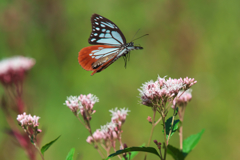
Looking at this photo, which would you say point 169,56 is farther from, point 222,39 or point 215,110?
point 215,110

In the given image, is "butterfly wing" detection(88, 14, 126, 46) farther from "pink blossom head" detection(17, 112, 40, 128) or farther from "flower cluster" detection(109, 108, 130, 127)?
"pink blossom head" detection(17, 112, 40, 128)

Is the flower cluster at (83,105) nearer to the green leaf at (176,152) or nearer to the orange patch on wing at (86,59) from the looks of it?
the green leaf at (176,152)

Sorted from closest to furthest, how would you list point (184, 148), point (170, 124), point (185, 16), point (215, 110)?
point (170, 124) → point (184, 148) → point (215, 110) → point (185, 16)

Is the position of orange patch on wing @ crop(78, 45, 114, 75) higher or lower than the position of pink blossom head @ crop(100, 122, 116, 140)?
higher

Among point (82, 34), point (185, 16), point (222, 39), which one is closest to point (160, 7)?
point (185, 16)

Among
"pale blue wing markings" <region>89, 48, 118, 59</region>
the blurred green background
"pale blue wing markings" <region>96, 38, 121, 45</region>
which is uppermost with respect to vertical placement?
"pale blue wing markings" <region>96, 38, 121, 45</region>

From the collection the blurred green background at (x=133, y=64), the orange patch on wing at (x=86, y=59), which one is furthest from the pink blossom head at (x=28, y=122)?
the blurred green background at (x=133, y=64)

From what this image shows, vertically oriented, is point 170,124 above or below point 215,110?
above

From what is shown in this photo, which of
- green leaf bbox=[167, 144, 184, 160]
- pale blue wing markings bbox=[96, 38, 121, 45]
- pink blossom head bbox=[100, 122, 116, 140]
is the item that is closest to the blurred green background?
pale blue wing markings bbox=[96, 38, 121, 45]
